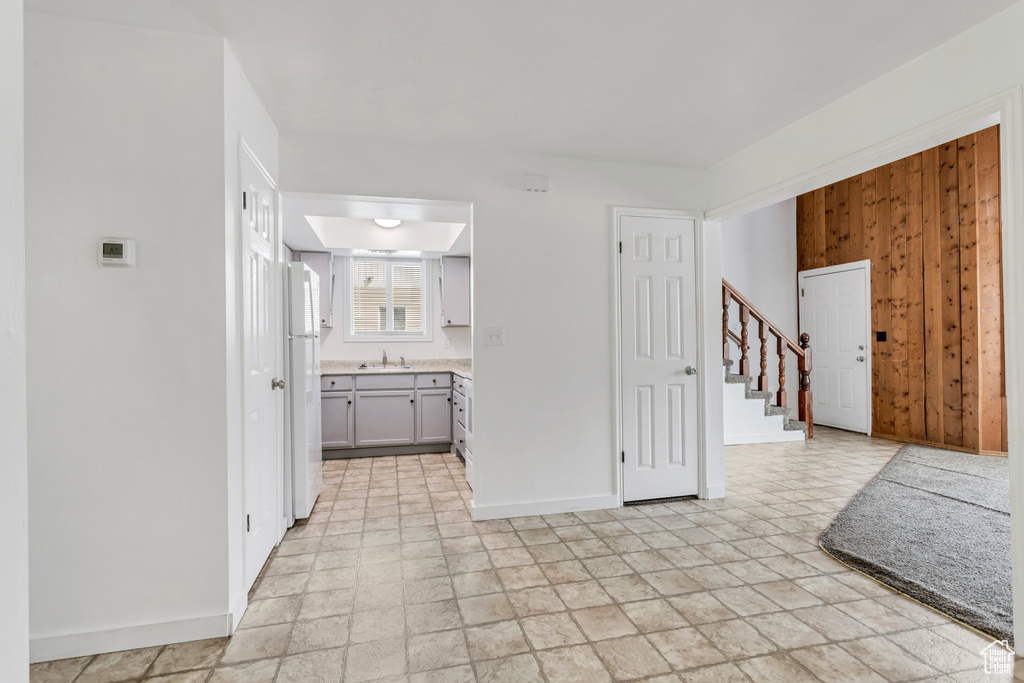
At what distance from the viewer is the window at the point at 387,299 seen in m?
5.76

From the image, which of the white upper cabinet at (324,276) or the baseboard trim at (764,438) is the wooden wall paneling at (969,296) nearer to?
the baseboard trim at (764,438)

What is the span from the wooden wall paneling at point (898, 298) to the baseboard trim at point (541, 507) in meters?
4.04

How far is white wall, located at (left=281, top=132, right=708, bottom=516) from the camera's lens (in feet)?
10.4

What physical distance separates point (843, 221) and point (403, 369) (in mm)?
5488

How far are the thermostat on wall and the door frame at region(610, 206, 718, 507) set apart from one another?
2.62 metres

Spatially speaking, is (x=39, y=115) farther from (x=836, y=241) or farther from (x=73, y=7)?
(x=836, y=241)

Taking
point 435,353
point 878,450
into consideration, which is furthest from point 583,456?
point 878,450

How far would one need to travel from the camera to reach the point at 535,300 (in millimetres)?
3316

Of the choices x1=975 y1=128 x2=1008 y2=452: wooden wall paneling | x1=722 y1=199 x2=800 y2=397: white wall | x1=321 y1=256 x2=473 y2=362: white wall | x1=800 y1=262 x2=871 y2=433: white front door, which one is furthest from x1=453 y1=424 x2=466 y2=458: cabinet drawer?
x1=975 y1=128 x2=1008 y2=452: wooden wall paneling

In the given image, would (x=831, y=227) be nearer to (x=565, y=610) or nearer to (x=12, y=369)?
(x=565, y=610)

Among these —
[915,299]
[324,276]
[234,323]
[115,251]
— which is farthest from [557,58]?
[915,299]

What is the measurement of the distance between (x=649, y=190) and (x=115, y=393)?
10.5 ft

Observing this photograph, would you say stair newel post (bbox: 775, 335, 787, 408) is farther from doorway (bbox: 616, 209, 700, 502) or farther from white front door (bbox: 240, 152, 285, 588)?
white front door (bbox: 240, 152, 285, 588)

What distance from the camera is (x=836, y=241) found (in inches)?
246
